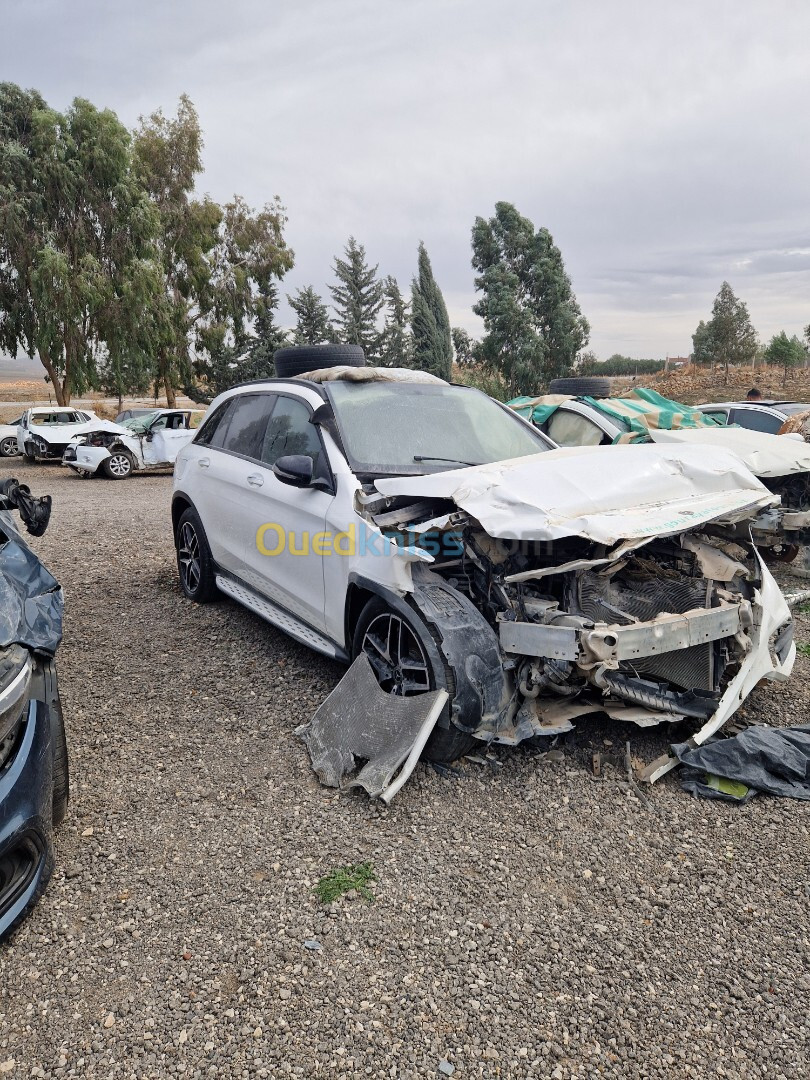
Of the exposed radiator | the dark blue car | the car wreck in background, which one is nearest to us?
the dark blue car

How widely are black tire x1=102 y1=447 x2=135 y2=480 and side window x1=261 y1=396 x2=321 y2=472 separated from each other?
1225 cm

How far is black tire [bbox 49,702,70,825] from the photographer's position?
2.69 meters

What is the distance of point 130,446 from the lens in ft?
51.8

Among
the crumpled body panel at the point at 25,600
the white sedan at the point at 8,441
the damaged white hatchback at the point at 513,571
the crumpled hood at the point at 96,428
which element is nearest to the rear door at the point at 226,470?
the damaged white hatchback at the point at 513,571

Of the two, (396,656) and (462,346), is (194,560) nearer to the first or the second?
(396,656)

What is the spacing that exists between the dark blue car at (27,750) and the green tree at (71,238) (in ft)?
73.3

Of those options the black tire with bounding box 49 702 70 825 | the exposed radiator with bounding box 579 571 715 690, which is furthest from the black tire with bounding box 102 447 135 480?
the exposed radiator with bounding box 579 571 715 690

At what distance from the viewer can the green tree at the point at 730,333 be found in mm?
36406

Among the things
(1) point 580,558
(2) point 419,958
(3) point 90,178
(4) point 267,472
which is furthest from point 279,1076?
(3) point 90,178

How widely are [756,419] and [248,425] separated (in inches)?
322

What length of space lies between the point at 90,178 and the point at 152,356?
547cm

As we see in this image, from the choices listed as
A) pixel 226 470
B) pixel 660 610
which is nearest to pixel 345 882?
pixel 660 610

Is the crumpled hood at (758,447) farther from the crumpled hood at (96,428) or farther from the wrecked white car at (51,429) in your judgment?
the wrecked white car at (51,429)

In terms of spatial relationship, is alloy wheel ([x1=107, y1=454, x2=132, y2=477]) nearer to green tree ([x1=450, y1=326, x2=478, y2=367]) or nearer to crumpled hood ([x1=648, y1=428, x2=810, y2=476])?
crumpled hood ([x1=648, y1=428, x2=810, y2=476])
